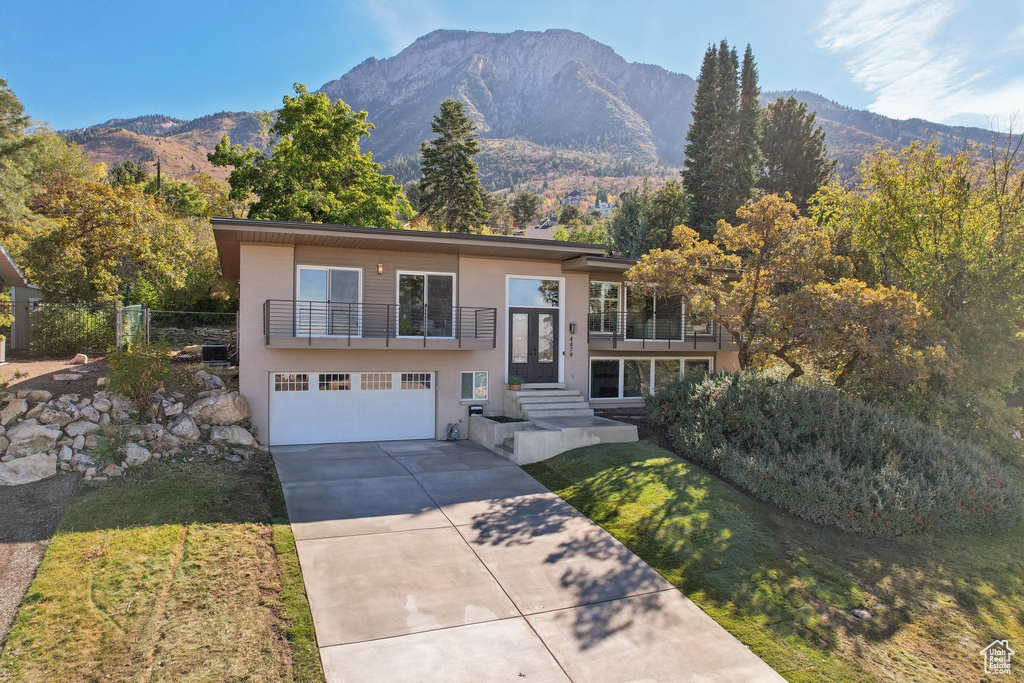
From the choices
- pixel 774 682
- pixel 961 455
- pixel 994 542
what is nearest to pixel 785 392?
pixel 961 455

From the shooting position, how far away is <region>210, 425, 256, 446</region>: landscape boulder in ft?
37.3

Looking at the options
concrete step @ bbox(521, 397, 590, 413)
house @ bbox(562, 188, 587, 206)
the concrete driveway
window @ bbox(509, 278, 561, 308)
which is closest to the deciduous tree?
window @ bbox(509, 278, 561, 308)

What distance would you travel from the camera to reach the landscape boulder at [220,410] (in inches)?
460

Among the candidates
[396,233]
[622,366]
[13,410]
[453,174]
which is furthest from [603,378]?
[453,174]

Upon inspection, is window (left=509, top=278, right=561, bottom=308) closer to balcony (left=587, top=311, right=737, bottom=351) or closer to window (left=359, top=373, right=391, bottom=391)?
balcony (left=587, top=311, right=737, bottom=351)

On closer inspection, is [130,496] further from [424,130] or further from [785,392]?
[424,130]

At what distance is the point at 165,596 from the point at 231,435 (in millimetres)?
6300

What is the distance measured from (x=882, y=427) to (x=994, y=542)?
→ 2344mm

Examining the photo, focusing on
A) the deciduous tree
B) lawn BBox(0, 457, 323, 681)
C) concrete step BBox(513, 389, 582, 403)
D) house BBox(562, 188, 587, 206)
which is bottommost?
lawn BBox(0, 457, 323, 681)

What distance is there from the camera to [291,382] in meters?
13.2

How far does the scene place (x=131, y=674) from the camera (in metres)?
4.58

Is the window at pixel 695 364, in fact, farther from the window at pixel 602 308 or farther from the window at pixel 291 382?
the window at pixel 291 382

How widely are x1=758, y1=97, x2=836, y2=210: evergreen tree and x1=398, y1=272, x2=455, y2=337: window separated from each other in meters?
33.3

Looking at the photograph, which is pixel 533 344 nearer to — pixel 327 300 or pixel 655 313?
pixel 655 313
